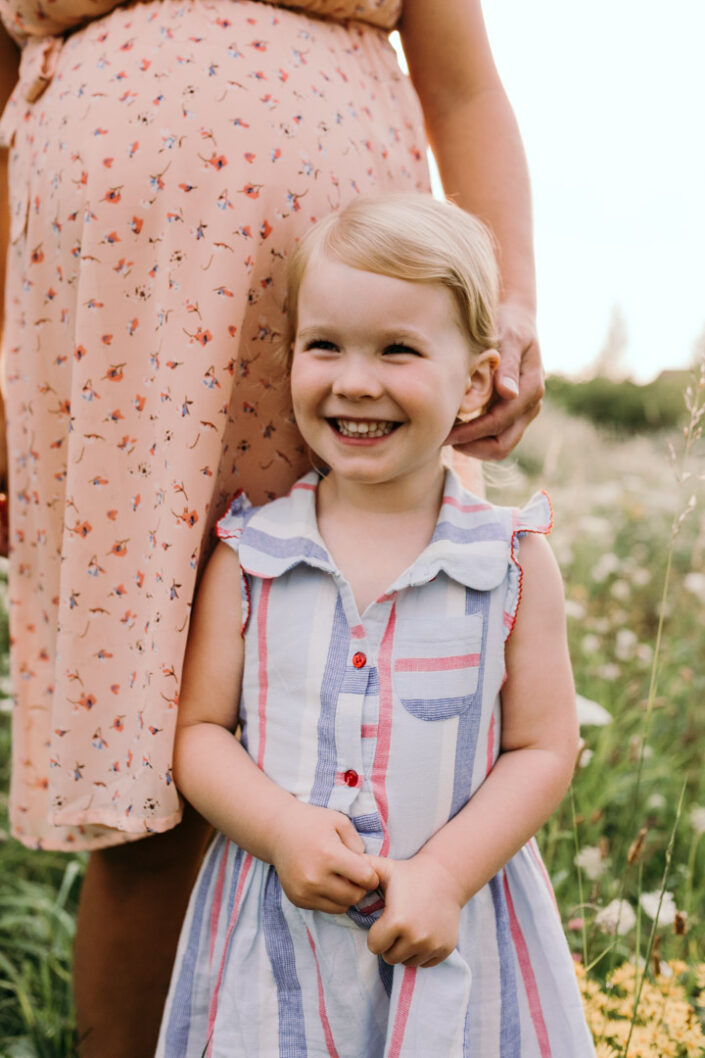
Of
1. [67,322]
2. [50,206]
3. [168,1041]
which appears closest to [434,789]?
[168,1041]

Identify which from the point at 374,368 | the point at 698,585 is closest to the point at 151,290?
the point at 374,368

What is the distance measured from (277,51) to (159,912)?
4.97ft

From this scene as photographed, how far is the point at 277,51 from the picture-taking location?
1.55m

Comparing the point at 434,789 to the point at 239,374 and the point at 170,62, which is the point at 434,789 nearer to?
the point at 239,374

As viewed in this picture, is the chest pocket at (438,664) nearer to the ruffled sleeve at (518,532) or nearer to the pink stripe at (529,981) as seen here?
the ruffled sleeve at (518,532)

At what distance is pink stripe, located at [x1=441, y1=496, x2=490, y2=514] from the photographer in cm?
153

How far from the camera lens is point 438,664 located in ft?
4.60

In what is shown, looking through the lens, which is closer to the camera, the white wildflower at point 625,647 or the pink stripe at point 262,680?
the pink stripe at point 262,680

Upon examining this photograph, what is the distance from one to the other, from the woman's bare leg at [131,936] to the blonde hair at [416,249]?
985 mm

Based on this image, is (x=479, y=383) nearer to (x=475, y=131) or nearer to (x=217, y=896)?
(x=475, y=131)

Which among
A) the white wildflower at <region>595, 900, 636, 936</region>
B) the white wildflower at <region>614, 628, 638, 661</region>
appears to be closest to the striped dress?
the white wildflower at <region>595, 900, 636, 936</region>

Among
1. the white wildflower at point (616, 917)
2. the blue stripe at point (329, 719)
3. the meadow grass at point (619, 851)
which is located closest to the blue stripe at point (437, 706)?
the blue stripe at point (329, 719)

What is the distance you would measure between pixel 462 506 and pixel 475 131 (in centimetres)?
75

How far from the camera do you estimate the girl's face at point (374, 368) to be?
1.39 metres
